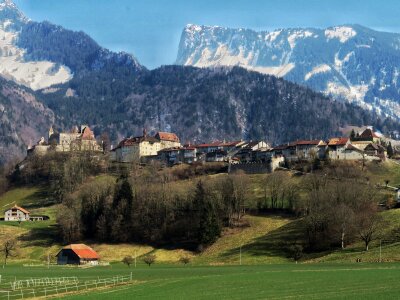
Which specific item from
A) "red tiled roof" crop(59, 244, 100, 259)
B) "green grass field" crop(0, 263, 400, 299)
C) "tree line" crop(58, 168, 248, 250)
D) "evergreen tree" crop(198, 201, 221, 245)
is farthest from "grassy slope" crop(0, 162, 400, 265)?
"green grass field" crop(0, 263, 400, 299)

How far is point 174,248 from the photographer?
162 metres

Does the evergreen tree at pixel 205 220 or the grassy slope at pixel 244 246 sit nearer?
the grassy slope at pixel 244 246

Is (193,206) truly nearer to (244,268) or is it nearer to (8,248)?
(8,248)

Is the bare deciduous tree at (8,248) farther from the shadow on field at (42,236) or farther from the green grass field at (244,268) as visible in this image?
the shadow on field at (42,236)

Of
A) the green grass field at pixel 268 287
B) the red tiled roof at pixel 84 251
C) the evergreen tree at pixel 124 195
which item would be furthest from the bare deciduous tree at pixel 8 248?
the green grass field at pixel 268 287

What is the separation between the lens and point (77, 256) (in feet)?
499

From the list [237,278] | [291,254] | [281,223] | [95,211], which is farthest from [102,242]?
[237,278]

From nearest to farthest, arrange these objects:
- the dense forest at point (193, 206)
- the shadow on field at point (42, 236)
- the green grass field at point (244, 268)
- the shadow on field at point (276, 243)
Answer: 1. the green grass field at point (244, 268)
2. the shadow on field at point (276, 243)
3. the dense forest at point (193, 206)
4. the shadow on field at point (42, 236)

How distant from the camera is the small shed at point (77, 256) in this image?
151375mm

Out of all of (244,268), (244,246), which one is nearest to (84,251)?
(244,246)

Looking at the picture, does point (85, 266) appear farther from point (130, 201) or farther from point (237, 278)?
point (237, 278)

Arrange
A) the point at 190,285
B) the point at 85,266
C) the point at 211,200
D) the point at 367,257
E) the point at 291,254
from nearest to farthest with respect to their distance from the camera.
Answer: the point at 190,285, the point at 367,257, the point at 291,254, the point at 85,266, the point at 211,200

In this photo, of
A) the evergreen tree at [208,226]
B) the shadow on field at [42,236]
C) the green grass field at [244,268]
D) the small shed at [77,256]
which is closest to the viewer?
the green grass field at [244,268]

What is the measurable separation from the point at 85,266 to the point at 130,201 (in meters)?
41.1
